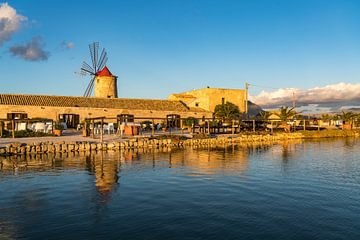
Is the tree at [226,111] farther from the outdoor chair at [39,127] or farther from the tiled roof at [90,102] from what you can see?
the outdoor chair at [39,127]

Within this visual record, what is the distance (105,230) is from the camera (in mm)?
5348

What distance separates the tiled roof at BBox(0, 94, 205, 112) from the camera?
27.4 m

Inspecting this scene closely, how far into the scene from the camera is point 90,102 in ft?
102

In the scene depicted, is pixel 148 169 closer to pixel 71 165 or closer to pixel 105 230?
pixel 71 165

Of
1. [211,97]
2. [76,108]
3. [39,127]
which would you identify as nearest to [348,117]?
[211,97]

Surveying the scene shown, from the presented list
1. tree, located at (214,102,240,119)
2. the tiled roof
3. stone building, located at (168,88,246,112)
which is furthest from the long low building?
stone building, located at (168,88,246,112)

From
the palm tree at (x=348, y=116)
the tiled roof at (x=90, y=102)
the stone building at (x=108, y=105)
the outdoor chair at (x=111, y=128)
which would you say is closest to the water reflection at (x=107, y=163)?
the stone building at (x=108, y=105)

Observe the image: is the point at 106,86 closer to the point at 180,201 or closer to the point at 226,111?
the point at 226,111

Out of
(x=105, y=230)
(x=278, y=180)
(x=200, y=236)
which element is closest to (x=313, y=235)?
(x=200, y=236)

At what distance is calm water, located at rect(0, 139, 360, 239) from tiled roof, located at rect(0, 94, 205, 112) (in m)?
17.2

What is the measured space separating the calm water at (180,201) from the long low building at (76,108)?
15.8 meters

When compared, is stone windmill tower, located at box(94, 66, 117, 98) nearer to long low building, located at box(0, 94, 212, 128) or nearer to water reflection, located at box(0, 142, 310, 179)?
long low building, located at box(0, 94, 212, 128)

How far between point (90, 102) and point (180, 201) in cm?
2576

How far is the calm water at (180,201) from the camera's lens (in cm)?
535
